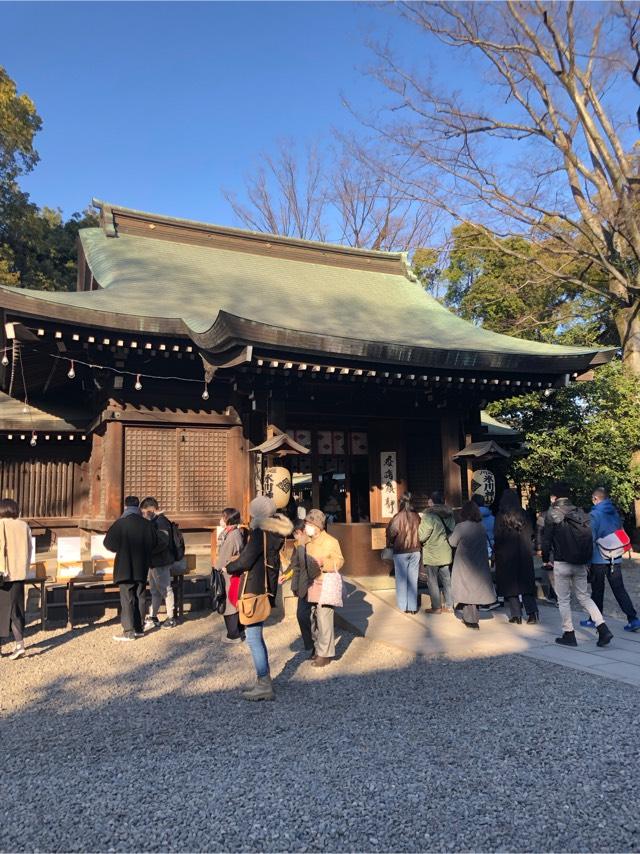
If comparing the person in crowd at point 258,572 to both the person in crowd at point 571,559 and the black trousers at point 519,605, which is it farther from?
the black trousers at point 519,605

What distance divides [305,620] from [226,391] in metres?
4.80

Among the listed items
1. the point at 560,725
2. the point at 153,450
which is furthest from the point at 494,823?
the point at 153,450

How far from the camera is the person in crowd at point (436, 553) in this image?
25.8 ft

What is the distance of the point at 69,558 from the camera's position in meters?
7.98

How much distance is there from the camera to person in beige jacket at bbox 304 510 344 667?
574 centimetres

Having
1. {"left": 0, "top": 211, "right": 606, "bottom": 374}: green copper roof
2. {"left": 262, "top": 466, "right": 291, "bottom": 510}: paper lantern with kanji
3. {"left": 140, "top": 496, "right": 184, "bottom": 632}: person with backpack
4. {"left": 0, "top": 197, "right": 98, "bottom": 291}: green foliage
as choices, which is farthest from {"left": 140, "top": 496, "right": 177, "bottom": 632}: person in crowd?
{"left": 0, "top": 197, "right": 98, "bottom": 291}: green foliage

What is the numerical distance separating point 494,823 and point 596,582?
4.70 m

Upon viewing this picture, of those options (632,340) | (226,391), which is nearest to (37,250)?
(226,391)

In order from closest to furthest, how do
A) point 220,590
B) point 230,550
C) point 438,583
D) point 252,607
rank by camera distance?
point 252,607 < point 230,550 < point 220,590 < point 438,583

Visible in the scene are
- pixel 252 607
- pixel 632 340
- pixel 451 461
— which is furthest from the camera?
pixel 632 340

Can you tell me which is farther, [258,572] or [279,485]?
[279,485]

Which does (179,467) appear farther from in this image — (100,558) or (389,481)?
(389,481)

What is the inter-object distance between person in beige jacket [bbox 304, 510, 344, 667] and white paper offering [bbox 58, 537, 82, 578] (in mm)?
3752

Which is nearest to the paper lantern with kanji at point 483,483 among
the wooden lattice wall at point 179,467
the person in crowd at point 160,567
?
the wooden lattice wall at point 179,467
